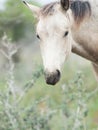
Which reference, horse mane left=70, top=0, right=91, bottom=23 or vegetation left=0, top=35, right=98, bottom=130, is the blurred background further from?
horse mane left=70, top=0, right=91, bottom=23

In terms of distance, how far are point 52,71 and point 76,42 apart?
83 cm

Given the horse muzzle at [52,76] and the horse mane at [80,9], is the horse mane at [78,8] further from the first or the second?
the horse muzzle at [52,76]

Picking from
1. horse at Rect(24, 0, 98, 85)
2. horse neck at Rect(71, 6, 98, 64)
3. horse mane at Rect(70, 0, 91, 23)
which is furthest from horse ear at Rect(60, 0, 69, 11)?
horse neck at Rect(71, 6, 98, 64)

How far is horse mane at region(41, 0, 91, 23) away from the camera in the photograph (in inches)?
274

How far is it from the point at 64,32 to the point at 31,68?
11.2 metres

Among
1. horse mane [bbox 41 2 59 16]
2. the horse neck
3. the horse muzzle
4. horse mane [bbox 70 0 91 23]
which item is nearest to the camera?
the horse muzzle

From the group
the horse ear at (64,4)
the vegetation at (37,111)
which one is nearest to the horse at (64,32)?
the horse ear at (64,4)

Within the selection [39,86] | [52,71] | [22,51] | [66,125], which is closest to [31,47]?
[22,51]

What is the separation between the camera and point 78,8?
23.5ft

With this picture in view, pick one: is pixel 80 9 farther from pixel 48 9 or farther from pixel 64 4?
pixel 48 9

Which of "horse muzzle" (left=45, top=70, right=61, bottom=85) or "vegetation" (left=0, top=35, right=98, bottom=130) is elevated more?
"horse muzzle" (left=45, top=70, right=61, bottom=85)

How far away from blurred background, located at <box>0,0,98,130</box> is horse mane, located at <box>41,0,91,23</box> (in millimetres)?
679

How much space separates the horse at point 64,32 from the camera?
6613 mm

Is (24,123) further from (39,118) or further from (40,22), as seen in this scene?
(40,22)
